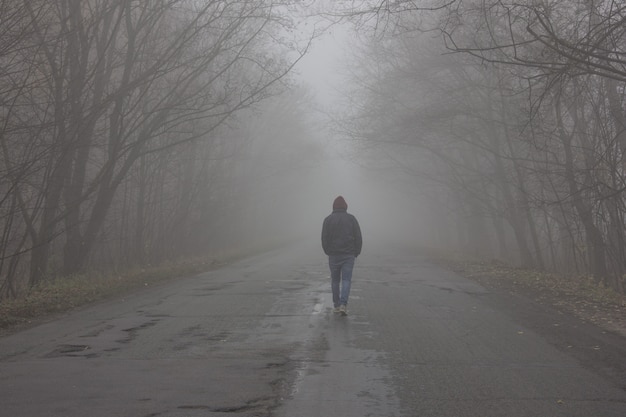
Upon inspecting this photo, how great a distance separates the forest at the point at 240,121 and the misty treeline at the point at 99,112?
0.29 feet

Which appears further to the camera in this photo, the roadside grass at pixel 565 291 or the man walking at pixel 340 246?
the man walking at pixel 340 246

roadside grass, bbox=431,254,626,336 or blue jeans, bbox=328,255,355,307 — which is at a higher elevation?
blue jeans, bbox=328,255,355,307

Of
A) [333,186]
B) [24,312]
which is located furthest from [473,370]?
[333,186]

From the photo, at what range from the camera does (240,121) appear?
27125mm

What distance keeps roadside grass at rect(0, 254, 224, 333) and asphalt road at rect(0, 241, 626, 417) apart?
749 millimetres

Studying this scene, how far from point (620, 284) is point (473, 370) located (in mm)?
10928

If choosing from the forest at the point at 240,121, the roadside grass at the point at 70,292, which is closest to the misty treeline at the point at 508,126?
the forest at the point at 240,121

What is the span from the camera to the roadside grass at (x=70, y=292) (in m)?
9.95

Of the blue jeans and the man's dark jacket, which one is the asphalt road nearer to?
the blue jeans

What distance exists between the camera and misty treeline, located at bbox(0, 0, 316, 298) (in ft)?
44.0

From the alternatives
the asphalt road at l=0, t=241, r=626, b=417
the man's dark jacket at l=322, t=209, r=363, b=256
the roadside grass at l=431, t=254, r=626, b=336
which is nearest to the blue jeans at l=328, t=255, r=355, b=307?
the man's dark jacket at l=322, t=209, r=363, b=256

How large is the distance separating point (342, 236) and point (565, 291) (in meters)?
5.86

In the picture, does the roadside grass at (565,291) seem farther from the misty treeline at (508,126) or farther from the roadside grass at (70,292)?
the roadside grass at (70,292)

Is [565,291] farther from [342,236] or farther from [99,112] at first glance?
[99,112]
